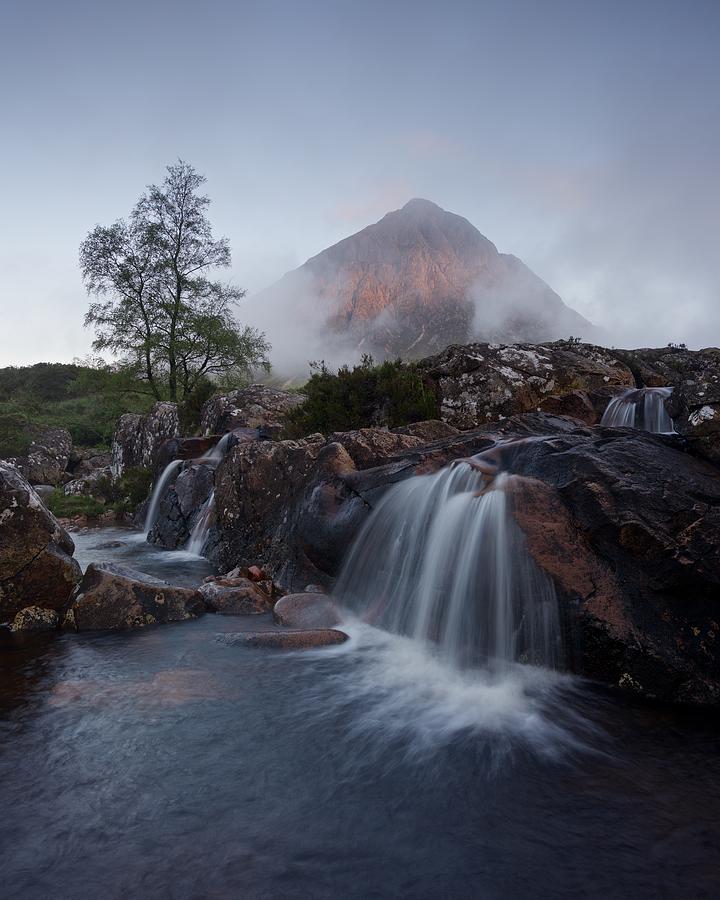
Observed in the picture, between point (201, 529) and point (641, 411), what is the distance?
11192 mm

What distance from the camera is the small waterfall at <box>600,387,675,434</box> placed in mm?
10617

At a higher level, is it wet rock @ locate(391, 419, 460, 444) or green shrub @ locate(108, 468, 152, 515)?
wet rock @ locate(391, 419, 460, 444)

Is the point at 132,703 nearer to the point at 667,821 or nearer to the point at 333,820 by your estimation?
the point at 333,820

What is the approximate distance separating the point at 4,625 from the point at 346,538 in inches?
200

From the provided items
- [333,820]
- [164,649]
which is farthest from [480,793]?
[164,649]

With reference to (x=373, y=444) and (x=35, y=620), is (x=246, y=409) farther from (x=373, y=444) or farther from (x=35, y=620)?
(x=35, y=620)

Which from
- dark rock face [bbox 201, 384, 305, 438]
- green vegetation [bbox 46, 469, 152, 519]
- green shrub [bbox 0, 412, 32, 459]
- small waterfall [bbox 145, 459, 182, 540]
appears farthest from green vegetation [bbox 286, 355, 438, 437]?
green shrub [bbox 0, 412, 32, 459]

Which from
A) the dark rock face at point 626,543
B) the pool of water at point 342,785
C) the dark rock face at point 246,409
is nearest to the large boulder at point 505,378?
the dark rock face at point 626,543

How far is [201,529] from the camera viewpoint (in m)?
14.2

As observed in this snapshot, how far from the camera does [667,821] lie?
3471mm

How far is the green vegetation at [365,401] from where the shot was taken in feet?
45.2

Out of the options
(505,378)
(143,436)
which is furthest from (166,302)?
(505,378)

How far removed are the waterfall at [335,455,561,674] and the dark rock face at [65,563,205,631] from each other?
2478 mm

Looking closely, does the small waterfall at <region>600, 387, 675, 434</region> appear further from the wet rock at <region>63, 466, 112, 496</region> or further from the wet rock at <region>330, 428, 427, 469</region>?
the wet rock at <region>63, 466, 112, 496</region>
